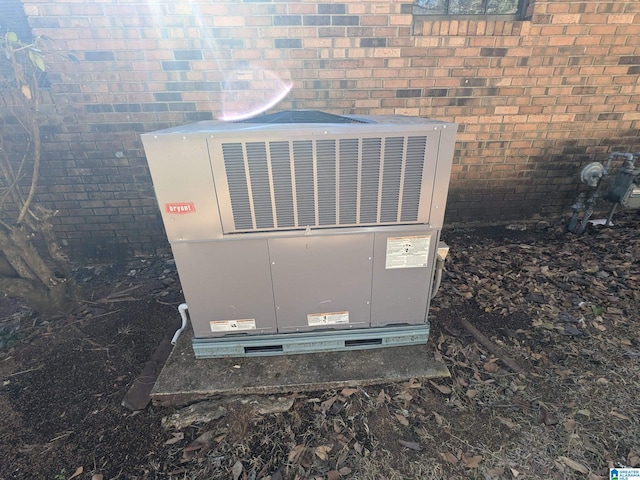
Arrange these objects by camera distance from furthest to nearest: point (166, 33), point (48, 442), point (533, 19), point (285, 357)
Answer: point (533, 19)
point (166, 33)
point (285, 357)
point (48, 442)

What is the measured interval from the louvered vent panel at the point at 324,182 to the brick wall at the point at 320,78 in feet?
6.31

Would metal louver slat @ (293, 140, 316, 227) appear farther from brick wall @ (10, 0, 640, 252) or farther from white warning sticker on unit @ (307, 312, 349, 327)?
brick wall @ (10, 0, 640, 252)

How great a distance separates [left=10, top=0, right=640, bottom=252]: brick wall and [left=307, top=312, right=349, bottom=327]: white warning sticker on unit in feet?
7.41

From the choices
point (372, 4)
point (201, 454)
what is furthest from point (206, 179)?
point (372, 4)

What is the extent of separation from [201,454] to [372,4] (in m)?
3.74

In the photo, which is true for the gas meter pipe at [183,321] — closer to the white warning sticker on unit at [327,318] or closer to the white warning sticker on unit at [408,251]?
the white warning sticker on unit at [327,318]

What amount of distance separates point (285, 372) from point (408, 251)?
108 cm

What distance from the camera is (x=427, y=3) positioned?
322cm

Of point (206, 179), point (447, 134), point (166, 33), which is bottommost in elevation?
point (206, 179)

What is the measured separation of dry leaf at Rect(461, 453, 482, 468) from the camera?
1.59 m

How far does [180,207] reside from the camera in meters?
1.68

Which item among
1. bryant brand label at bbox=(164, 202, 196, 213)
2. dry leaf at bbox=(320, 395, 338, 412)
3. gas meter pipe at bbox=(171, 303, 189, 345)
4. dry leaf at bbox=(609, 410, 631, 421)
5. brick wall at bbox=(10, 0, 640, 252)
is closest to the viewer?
bryant brand label at bbox=(164, 202, 196, 213)

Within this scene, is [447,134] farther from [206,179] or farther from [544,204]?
[544,204]

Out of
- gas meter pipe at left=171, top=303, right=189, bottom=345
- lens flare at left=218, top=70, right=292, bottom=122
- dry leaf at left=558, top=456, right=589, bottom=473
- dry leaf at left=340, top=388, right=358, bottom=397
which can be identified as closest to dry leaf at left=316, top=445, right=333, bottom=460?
dry leaf at left=340, top=388, right=358, bottom=397
